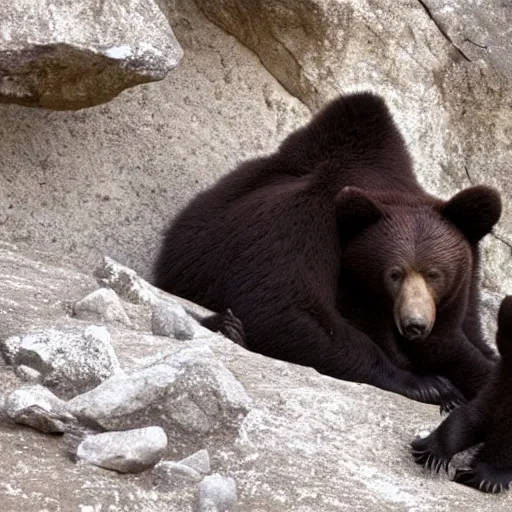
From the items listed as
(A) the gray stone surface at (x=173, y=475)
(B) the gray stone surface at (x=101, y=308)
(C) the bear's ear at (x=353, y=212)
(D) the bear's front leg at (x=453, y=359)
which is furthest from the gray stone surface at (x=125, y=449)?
(D) the bear's front leg at (x=453, y=359)

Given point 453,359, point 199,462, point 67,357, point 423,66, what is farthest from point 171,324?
point 423,66

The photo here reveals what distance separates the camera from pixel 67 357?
3.74 meters

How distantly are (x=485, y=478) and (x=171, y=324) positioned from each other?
1129 mm

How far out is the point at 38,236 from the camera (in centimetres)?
597

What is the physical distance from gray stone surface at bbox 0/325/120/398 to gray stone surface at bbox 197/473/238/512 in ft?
1.75

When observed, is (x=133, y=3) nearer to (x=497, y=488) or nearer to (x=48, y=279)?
(x=48, y=279)

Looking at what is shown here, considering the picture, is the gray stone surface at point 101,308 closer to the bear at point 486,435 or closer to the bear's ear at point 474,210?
the bear at point 486,435

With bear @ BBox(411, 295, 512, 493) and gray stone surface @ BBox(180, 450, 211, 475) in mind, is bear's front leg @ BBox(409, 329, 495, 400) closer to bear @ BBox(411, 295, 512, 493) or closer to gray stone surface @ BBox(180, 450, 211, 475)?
bear @ BBox(411, 295, 512, 493)

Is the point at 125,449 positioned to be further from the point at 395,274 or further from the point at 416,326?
the point at 395,274

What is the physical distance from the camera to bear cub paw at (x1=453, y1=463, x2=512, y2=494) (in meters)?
3.85

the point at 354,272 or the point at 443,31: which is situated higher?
the point at 443,31

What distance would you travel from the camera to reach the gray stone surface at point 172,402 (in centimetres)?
345

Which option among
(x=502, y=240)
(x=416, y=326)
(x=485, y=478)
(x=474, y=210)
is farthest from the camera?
(x=502, y=240)

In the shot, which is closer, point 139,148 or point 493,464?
point 493,464
